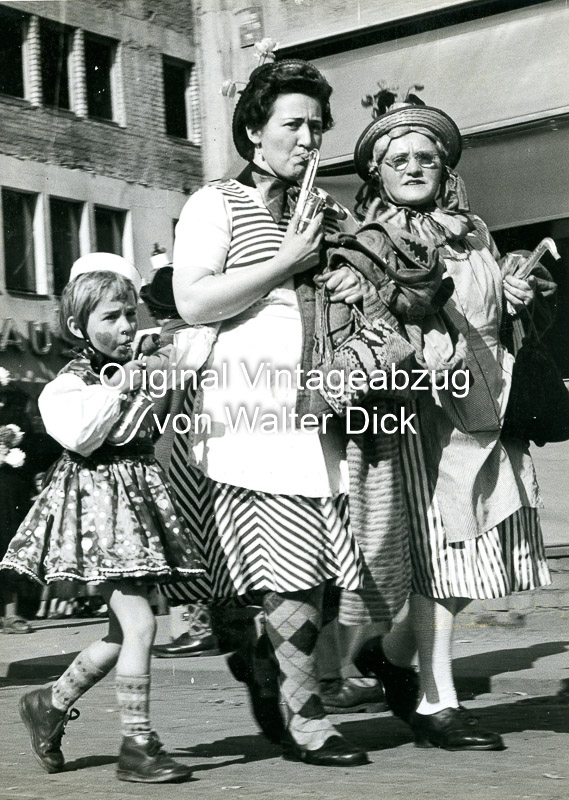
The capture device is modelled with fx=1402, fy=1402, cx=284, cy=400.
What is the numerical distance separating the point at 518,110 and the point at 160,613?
2.11 m

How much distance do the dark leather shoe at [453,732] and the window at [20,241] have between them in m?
1.69

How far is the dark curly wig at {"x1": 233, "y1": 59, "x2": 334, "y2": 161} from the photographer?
3709 millimetres

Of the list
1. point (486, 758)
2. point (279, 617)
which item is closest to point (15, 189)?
point (279, 617)

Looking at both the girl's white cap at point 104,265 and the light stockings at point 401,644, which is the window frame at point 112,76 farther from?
the light stockings at point 401,644

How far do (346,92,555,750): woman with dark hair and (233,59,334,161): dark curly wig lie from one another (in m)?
0.33

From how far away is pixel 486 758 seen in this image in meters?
3.64

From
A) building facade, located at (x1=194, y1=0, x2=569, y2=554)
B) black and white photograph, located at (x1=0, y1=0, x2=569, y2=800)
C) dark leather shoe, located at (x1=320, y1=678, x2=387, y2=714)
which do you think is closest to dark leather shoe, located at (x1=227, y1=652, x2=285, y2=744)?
black and white photograph, located at (x1=0, y1=0, x2=569, y2=800)

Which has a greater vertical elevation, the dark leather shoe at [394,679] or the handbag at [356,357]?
the handbag at [356,357]

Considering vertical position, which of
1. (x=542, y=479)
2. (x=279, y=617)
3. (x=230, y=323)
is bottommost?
(x=279, y=617)

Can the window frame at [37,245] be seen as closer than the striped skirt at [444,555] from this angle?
No

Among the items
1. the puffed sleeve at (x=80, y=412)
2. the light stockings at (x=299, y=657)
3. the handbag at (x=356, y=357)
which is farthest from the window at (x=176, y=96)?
the light stockings at (x=299, y=657)

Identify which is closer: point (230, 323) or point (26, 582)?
point (230, 323)

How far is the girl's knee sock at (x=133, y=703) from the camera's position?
356 centimetres

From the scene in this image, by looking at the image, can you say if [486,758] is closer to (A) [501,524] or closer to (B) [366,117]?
(A) [501,524]
